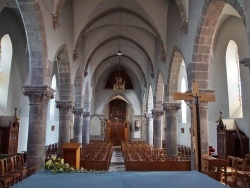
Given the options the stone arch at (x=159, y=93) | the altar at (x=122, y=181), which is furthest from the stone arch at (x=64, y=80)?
the altar at (x=122, y=181)

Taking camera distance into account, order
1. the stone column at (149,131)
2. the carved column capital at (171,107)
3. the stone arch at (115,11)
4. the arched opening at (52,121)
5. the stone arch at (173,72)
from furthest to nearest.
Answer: the stone column at (149,131) < the arched opening at (52,121) < the stone arch at (115,11) < the carved column capital at (171,107) < the stone arch at (173,72)

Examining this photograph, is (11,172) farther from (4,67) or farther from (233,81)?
(233,81)

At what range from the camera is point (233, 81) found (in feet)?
46.4

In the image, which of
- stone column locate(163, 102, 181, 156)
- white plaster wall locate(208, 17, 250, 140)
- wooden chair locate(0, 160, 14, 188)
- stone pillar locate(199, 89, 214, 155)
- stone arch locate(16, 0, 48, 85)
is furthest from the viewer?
stone column locate(163, 102, 181, 156)

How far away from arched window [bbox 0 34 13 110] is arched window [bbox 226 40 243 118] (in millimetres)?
12493

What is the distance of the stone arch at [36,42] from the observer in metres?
8.50

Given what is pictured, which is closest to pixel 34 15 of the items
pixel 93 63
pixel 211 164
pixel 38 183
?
pixel 38 183

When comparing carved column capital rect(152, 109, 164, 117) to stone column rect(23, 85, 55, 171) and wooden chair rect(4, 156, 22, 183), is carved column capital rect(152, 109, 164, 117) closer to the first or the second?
stone column rect(23, 85, 55, 171)

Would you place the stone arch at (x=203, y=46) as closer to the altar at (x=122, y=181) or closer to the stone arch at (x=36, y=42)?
the stone arch at (x=36, y=42)

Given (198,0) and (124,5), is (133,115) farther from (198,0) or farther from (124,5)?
(198,0)

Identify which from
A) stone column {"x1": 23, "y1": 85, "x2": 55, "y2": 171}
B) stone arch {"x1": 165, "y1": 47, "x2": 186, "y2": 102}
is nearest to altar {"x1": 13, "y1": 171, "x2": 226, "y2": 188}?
stone column {"x1": 23, "y1": 85, "x2": 55, "y2": 171}

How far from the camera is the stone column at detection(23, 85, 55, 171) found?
8969 mm

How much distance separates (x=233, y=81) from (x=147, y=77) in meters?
9.98

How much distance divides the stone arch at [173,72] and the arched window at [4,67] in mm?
9150
